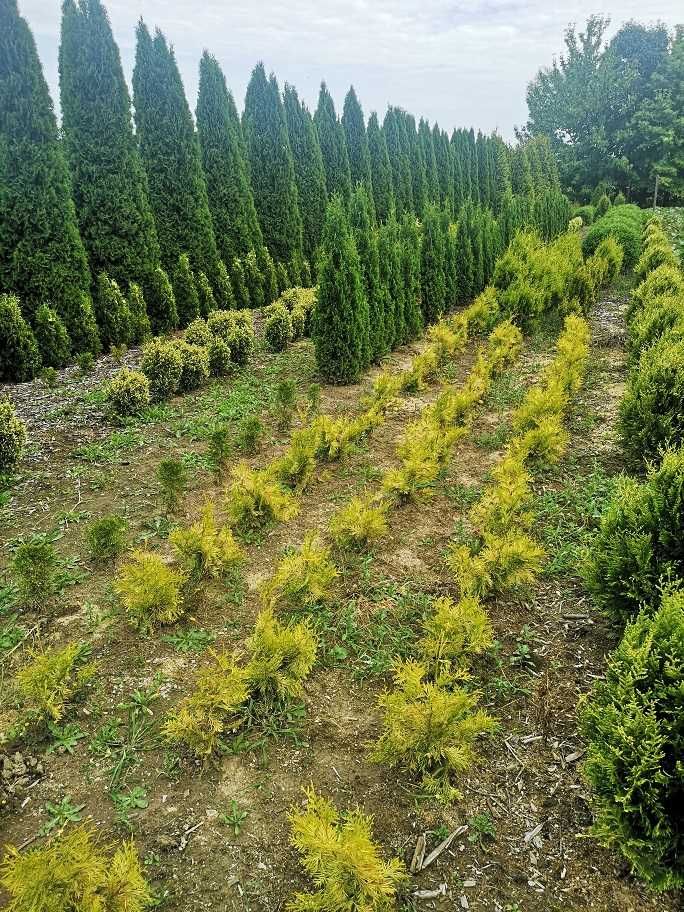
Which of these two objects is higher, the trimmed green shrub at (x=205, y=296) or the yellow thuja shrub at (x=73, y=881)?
the trimmed green shrub at (x=205, y=296)

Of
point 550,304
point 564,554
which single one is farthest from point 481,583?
point 550,304

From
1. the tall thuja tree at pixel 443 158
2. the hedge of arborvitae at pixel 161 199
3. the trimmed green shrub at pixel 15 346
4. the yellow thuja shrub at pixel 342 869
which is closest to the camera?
the yellow thuja shrub at pixel 342 869

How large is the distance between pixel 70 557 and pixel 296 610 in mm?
2053

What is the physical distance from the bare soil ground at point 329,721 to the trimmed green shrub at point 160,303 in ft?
22.9

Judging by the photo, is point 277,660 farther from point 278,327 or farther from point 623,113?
point 623,113

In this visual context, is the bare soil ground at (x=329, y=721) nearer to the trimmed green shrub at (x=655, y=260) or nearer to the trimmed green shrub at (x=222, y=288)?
the trimmed green shrub at (x=222, y=288)

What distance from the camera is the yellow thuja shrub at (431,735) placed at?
2.96 m

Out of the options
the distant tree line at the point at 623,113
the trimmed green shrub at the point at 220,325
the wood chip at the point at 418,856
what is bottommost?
the wood chip at the point at 418,856

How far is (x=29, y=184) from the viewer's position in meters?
10.4

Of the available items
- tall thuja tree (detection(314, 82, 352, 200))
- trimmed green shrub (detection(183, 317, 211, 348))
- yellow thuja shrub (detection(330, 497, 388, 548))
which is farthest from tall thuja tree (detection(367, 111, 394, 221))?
yellow thuja shrub (detection(330, 497, 388, 548))

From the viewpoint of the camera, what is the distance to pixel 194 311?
13.7 meters

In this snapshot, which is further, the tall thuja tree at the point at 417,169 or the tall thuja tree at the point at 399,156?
the tall thuja tree at the point at 417,169

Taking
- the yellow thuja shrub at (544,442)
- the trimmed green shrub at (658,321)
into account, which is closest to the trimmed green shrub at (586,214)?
the trimmed green shrub at (658,321)

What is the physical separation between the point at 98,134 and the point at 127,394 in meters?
7.44
